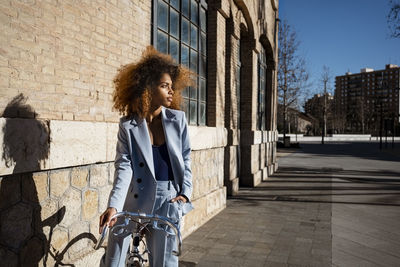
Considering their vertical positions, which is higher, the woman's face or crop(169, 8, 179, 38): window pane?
crop(169, 8, 179, 38): window pane

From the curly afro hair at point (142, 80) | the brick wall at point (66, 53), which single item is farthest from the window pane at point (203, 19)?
the curly afro hair at point (142, 80)

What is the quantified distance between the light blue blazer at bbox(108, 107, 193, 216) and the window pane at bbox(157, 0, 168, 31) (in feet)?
10.1

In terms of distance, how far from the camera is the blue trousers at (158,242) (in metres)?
2.21

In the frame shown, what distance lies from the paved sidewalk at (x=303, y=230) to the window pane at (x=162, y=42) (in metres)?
3.00

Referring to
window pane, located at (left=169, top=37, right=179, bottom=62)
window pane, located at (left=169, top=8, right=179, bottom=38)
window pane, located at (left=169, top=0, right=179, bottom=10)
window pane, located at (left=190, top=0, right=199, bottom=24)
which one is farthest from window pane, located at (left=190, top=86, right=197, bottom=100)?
window pane, located at (left=169, top=0, right=179, bottom=10)

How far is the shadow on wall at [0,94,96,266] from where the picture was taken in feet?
7.82

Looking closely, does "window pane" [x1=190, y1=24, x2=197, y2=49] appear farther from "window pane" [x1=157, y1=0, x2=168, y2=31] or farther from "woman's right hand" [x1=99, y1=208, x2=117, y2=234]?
"woman's right hand" [x1=99, y1=208, x2=117, y2=234]

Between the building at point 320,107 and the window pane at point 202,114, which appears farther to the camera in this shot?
the building at point 320,107

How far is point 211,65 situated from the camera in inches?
272

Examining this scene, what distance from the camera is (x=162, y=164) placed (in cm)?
238

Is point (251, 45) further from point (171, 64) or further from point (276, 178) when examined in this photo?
point (171, 64)

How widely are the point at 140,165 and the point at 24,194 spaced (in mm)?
997

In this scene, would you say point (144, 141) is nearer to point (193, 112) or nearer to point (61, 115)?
point (61, 115)

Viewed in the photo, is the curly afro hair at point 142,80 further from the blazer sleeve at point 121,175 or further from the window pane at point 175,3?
the window pane at point 175,3
